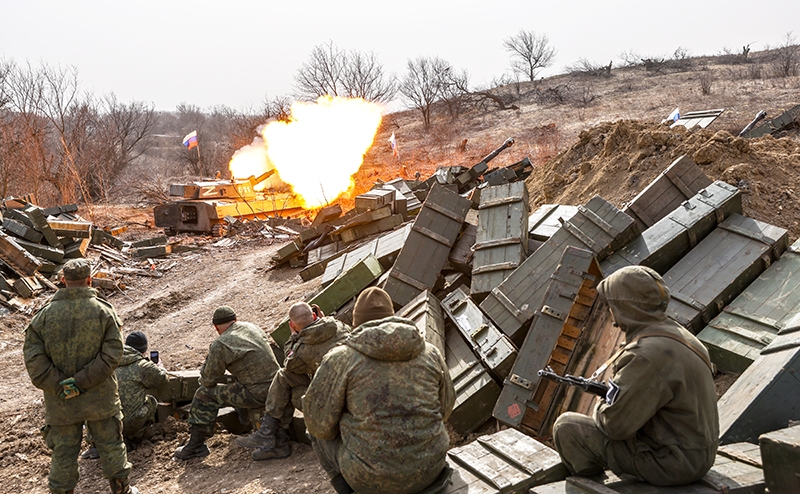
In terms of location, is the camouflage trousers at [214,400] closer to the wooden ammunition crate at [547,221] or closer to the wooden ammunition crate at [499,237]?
the wooden ammunition crate at [499,237]

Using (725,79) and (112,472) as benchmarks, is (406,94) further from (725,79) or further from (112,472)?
(112,472)

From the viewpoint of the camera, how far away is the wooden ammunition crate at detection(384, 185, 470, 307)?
859cm

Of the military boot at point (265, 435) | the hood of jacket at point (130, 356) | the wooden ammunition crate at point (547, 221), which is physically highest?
the wooden ammunition crate at point (547, 221)

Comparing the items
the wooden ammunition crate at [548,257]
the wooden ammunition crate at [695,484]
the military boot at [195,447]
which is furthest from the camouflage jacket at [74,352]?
the wooden ammunition crate at [548,257]

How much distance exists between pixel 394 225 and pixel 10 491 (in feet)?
29.3

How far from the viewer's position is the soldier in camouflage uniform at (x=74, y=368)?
16.6 feet

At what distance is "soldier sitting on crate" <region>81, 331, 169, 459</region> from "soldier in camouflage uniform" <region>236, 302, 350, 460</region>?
1.20 meters

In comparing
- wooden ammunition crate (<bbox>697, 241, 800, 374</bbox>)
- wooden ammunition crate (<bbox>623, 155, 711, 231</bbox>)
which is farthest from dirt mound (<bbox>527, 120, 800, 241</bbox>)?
wooden ammunition crate (<bbox>697, 241, 800, 374</bbox>)

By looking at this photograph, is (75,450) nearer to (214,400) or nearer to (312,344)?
(214,400)

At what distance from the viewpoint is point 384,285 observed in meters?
8.71

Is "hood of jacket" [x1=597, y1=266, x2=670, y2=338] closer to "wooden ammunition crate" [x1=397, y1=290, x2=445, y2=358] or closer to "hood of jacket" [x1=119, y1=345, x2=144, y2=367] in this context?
"wooden ammunition crate" [x1=397, y1=290, x2=445, y2=358]

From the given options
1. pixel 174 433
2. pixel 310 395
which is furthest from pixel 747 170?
pixel 174 433

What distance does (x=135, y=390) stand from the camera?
648cm

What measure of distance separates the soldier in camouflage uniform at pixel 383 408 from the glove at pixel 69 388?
7.67 feet
